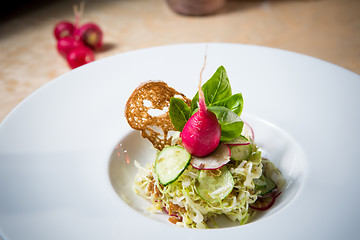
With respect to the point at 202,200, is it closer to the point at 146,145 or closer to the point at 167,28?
the point at 146,145

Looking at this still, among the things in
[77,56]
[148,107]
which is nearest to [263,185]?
[148,107]

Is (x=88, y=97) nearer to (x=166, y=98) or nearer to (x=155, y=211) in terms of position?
(x=166, y=98)

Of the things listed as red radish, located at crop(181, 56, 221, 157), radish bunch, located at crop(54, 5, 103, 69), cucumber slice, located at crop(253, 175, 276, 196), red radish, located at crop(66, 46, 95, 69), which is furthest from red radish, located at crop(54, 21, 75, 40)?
cucumber slice, located at crop(253, 175, 276, 196)

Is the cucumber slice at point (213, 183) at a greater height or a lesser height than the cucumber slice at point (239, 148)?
lesser

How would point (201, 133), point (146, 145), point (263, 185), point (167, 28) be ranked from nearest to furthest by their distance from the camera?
point (201, 133), point (263, 185), point (146, 145), point (167, 28)

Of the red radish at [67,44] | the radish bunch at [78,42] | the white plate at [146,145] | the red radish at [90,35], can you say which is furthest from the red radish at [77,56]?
the white plate at [146,145]

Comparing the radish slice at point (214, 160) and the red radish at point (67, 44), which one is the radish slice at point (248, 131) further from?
the red radish at point (67, 44)
